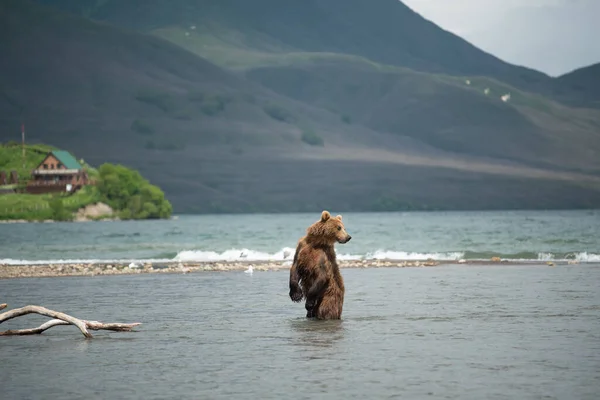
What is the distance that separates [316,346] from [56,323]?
4944 mm

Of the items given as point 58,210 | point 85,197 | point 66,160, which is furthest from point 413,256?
point 66,160

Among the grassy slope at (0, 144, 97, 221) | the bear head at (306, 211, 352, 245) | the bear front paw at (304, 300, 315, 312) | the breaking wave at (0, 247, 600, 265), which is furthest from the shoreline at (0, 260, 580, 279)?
the grassy slope at (0, 144, 97, 221)

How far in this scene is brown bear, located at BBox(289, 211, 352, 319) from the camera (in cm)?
2242

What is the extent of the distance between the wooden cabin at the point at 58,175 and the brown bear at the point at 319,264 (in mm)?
162950

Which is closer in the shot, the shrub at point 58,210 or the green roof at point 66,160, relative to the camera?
the shrub at point 58,210

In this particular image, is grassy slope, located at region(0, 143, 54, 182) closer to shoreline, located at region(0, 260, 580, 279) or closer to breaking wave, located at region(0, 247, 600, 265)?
breaking wave, located at region(0, 247, 600, 265)

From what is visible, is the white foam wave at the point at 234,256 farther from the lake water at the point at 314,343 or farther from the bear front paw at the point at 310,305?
the bear front paw at the point at 310,305

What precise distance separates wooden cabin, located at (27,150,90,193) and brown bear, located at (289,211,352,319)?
163 m

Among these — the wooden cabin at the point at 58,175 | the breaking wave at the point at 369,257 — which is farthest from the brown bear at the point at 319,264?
the wooden cabin at the point at 58,175

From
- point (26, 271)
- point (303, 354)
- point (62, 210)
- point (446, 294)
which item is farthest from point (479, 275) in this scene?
point (62, 210)

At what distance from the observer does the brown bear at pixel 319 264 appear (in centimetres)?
2242

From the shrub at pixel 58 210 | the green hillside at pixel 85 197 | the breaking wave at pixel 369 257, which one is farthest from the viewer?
the green hillside at pixel 85 197

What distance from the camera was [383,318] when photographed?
24.6 metres

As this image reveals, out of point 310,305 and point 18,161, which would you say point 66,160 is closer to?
point 18,161
